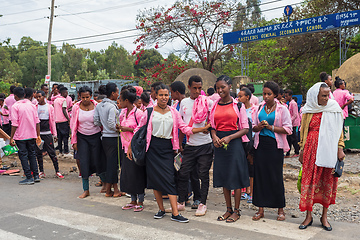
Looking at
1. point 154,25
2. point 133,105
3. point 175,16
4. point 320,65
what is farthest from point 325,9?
point 133,105

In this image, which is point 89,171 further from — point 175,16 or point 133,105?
point 175,16

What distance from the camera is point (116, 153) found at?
22.0 ft

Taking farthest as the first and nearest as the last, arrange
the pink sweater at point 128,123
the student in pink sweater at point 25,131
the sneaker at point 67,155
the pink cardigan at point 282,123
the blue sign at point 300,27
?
the blue sign at point 300,27 → the sneaker at point 67,155 → the student in pink sweater at point 25,131 → the pink sweater at point 128,123 → the pink cardigan at point 282,123

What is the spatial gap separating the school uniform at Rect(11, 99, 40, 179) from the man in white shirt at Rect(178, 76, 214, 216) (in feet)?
13.4

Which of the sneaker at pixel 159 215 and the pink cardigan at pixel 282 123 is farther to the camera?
the sneaker at pixel 159 215

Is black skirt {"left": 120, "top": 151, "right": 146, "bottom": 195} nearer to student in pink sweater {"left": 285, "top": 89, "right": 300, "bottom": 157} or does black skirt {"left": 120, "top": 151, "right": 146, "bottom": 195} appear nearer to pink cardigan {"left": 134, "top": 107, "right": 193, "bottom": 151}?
pink cardigan {"left": 134, "top": 107, "right": 193, "bottom": 151}

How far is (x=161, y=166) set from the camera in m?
5.33

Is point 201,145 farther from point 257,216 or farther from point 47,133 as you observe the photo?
point 47,133

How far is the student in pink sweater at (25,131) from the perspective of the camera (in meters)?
7.91

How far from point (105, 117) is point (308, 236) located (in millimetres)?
3990

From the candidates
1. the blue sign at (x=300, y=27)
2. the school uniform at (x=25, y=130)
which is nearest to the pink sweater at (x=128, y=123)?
the school uniform at (x=25, y=130)

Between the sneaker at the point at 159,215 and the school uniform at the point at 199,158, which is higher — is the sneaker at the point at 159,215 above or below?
below

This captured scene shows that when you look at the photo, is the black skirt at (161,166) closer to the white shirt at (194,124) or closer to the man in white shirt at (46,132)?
the white shirt at (194,124)

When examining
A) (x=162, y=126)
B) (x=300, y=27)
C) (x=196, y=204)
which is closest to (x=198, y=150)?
(x=162, y=126)
